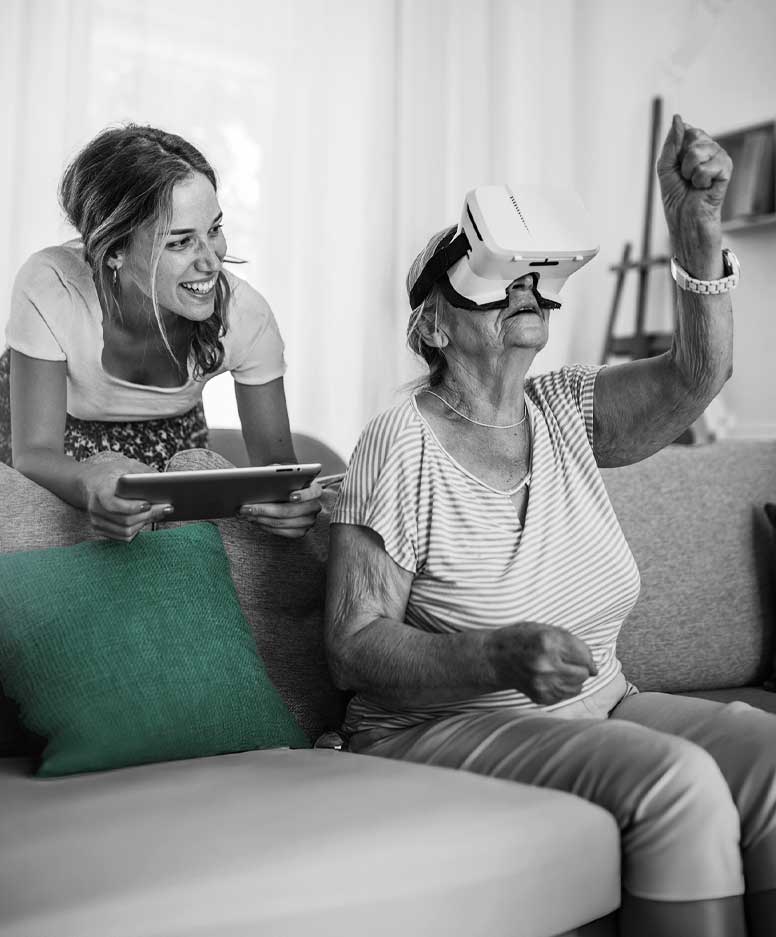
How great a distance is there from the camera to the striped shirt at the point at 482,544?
1350 millimetres

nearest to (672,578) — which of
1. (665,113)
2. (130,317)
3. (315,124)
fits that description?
(130,317)

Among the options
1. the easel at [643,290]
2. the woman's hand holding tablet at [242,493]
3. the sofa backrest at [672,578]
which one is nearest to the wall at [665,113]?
the easel at [643,290]

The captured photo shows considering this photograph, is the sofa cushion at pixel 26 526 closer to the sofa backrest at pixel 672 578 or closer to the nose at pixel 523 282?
the sofa backrest at pixel 672 578

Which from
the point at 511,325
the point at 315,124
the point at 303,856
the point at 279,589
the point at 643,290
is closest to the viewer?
the point at 303,856

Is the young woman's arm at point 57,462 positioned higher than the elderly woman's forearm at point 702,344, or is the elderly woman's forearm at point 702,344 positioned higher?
the elderly woman's forearm at point 702,344

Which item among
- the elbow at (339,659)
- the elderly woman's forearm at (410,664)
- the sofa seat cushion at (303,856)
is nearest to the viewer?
the sofa seat cushion at (303,856)

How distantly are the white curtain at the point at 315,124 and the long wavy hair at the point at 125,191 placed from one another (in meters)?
1.36

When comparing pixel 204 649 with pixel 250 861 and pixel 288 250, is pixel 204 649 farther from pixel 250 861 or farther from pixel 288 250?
pixel 288 250

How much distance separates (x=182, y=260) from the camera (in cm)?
177

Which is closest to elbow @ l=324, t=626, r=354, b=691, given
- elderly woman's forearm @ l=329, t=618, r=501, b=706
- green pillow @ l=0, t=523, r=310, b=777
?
elderly woman's forearm @ l=329, t=618, r=501, b=706

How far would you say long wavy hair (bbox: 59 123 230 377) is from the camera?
175cm

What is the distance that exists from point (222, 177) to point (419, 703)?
2.64m

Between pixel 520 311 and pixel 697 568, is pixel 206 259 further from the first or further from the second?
pixel 697 568

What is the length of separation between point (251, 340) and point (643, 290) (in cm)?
254
